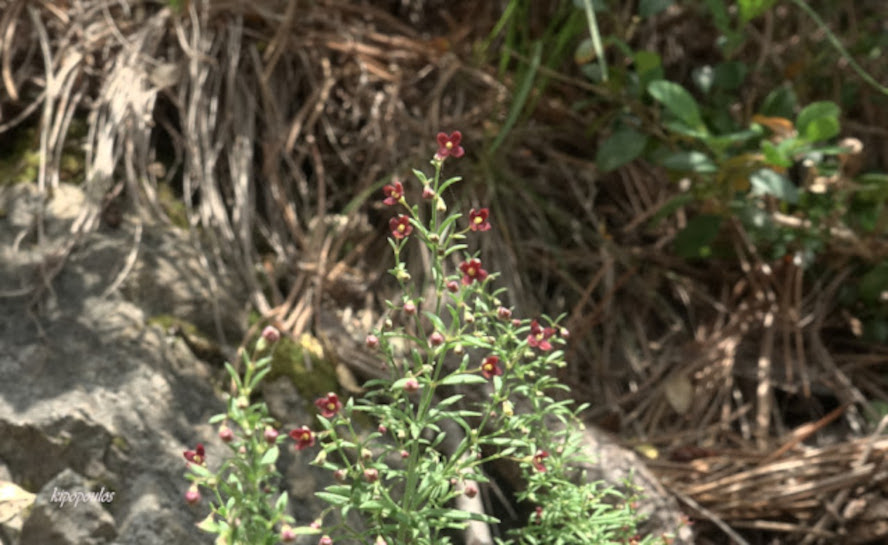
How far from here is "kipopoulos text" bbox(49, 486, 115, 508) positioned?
59.4 inches

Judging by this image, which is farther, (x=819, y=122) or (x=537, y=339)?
(x=819, y=122)

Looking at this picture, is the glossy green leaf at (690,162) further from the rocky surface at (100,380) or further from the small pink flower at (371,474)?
the small pink flower at (371,474)

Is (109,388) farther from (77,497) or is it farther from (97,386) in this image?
(77,497)

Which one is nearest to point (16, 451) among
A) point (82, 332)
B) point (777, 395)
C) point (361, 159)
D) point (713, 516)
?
point (82, 332)

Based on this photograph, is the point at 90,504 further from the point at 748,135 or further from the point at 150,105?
the point at 748,135

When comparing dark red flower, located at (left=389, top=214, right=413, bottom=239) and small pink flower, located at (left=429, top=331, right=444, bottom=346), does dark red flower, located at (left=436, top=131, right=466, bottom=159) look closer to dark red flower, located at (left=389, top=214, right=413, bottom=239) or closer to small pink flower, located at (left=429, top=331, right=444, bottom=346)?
dark red flower, located at (left=389, top=214, right=413, bottom=239)

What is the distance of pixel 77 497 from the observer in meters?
1.52

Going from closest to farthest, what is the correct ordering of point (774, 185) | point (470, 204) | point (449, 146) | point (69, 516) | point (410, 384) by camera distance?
point (410, 384) < point (449, 146) < point (69, 516) < point (774, 185) < point (470, 204)

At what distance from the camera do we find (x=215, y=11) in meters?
2.26

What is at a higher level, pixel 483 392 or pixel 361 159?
pixel 361 159

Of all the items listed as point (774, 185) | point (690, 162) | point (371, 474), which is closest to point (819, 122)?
point (774, 185)

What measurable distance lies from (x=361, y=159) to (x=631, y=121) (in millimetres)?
686

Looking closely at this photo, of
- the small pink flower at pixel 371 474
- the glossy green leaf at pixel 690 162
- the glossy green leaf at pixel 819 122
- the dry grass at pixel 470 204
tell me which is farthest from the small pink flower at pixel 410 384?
the glossy green leaf at pixel 819 122

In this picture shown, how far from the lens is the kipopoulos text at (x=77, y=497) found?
151 centimetres
